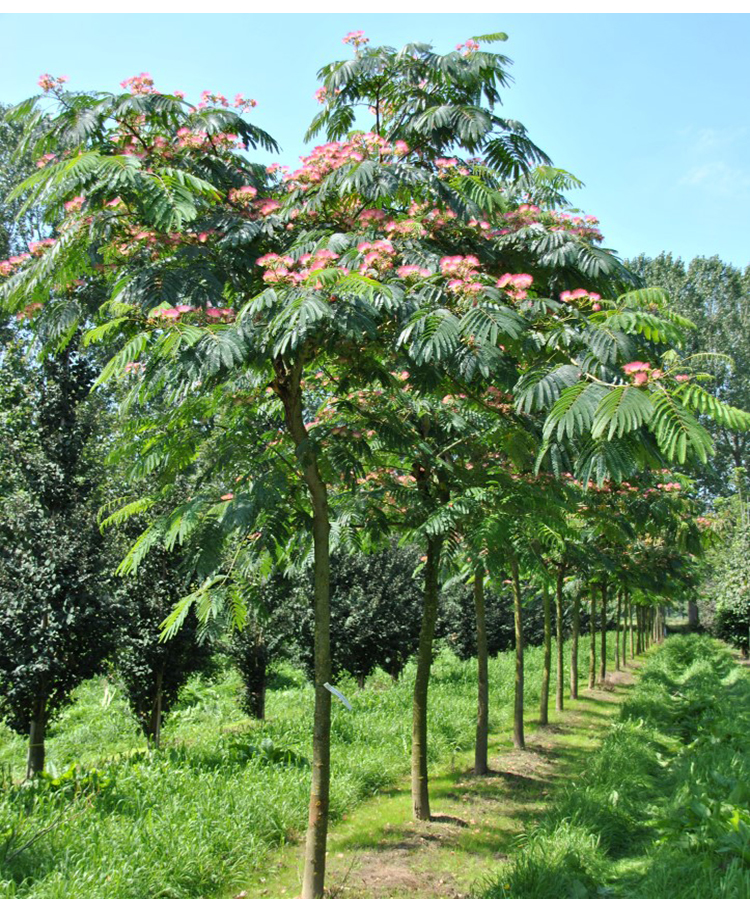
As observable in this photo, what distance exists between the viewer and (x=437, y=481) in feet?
23.7

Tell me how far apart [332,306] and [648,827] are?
5.63m

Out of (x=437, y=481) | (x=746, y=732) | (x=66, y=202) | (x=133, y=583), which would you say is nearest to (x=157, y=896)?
(x=437, y=481)

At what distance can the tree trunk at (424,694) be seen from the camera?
24.0 feet

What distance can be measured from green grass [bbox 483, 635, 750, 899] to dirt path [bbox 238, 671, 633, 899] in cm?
45

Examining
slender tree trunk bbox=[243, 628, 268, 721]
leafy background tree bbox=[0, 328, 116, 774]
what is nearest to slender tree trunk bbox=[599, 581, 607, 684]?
slender tree trunk bbox=[243, 628, 268, 721]

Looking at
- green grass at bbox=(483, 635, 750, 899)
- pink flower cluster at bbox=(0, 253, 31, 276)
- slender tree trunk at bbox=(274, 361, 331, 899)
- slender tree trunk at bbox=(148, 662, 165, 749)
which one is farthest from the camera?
slender tree trunk at bbox=(148, 662, 165, 749)

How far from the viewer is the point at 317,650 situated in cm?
543

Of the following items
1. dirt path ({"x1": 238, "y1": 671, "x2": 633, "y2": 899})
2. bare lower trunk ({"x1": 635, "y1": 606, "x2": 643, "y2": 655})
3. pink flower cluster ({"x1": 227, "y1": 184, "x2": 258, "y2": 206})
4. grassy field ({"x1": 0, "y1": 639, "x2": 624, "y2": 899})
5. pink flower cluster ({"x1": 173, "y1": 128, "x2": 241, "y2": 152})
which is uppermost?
pink flower cluster ({"x1": 173, "y1": 128, "x2": 241, "y2": 152})

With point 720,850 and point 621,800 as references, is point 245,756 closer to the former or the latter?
point 621,800

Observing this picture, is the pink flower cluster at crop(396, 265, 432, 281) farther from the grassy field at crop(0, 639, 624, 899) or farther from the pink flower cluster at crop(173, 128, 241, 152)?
the grassy field at crop(0, 639, 624, 899)

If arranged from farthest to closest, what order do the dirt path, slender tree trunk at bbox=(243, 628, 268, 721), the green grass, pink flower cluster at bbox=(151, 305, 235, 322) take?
slender tree trunk at bbox=(243, 628, 268, 721), the dirt path, the green grass, pink flower cluster at bbox=(151, 305, 235, 322)

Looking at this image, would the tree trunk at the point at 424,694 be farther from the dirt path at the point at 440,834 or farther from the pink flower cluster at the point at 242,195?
the pink flower cluster at the point at 242,195

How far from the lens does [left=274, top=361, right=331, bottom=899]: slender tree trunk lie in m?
5.16

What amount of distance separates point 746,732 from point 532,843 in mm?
5189
